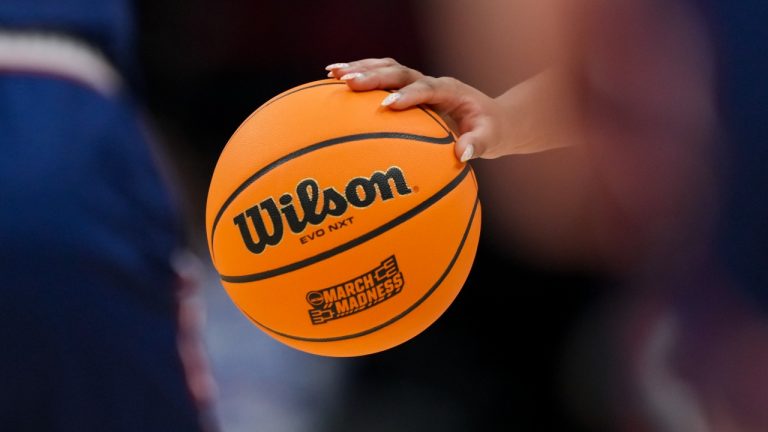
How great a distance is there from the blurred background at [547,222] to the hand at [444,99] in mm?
265

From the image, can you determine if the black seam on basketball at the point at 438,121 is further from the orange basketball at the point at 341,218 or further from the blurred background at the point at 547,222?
the blurred background at the point at 547,222

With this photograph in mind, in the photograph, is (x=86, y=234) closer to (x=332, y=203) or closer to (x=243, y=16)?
(x=332, y=203)

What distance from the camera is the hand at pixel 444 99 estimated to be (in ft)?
2.99

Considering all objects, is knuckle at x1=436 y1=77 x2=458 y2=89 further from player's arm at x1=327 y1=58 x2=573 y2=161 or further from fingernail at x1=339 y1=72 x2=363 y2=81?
fingernail at x1=339 y1=72 x2=363 y2=81

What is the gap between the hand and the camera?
91 centimetres

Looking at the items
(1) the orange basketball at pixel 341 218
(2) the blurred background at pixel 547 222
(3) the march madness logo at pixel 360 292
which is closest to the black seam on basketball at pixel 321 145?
(1) the orange basketball at pixel 341 218

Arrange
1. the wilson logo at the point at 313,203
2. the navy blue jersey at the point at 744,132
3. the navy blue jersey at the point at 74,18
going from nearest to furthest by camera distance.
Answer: the wilson logo at the point at 313,203 < the navy blue jersey at the point at 74,18 < the navy blue jersey at the point at 744,132

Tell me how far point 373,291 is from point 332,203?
0.10 meters

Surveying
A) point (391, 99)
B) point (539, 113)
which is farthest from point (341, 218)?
point (539, 113)

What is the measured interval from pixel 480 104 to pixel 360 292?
298 millimetres

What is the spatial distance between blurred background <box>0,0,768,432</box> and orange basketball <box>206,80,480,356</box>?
0.23 meters

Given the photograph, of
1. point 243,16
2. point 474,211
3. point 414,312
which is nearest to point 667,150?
point 474,211

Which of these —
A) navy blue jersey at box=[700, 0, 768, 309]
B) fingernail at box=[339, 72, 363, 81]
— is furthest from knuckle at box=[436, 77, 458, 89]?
navy blue jersey at box=[700, 0, 768, 309]

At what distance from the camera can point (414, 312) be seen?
2.99 ft
